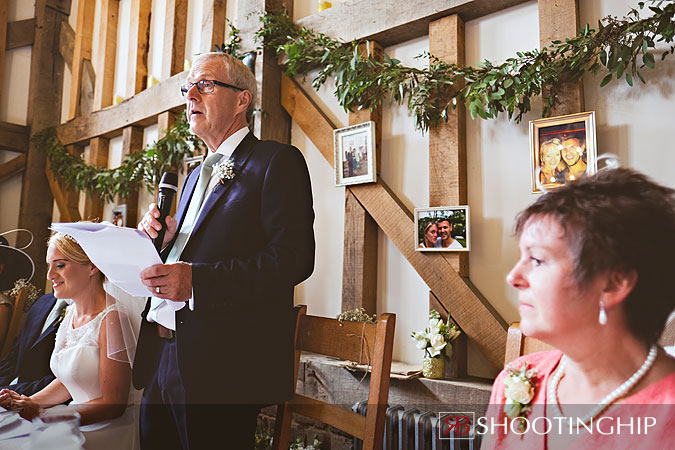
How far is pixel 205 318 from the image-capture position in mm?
1365

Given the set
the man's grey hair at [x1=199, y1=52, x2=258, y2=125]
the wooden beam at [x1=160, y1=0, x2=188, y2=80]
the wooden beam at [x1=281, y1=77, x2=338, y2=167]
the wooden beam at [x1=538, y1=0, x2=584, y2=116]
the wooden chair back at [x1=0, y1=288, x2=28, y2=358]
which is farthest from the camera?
the wooden beam at [x1=160, y1=0, x2=188, y2=80]

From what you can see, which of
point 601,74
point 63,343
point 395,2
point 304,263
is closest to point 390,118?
point 395,2

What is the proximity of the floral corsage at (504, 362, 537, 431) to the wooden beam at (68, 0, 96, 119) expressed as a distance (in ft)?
14.9

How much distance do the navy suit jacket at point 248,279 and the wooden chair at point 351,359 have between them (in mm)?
87

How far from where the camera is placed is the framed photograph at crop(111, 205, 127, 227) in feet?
11.8

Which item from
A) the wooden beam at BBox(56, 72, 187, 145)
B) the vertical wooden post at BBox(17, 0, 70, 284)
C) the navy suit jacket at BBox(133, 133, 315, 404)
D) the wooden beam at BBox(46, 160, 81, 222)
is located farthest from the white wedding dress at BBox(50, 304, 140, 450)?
the vertical wooden post at BBox(17, 0, 70, 284)

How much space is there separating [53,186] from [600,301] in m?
4.50

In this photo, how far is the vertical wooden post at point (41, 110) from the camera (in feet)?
14.0

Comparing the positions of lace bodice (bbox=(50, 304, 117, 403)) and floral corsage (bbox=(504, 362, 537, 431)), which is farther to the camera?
lace bodice (bbox=(50, 304, 117, 403))

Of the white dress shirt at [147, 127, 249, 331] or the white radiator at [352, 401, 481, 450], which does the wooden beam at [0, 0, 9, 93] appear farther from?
the white radiator at [352, 401, 481, 450]

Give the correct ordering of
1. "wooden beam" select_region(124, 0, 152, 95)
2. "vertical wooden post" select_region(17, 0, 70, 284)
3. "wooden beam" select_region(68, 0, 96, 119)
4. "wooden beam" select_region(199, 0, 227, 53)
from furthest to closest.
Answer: "wooden beam" select_region(68, 0, 96, 119) < "vertical wooden post" select_region(17, 0, 70, 284) < "wooden beam" select_region(124, 0, 152, 95) < "wooden beam" select_region(199, 0, 227, 53)

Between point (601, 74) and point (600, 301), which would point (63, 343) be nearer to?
point (600, 301)

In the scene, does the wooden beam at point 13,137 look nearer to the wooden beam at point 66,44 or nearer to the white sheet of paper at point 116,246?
the wooden beam at point 66,44

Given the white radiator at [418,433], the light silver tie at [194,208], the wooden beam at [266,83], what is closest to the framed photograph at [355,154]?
the wooden beam at [266,83]
